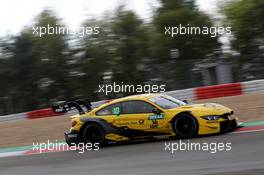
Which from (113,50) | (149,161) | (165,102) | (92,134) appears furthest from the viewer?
(113,50)

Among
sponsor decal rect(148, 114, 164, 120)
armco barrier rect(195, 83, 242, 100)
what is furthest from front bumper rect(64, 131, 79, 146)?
armco barrier rect(195, 83, 242, 100)

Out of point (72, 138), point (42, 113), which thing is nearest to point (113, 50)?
point (42, 113)

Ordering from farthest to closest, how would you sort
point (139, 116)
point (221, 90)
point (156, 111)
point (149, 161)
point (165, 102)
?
point (221, 90) → point (165, 102) → point (139, 116) → point (156, 111) → point (149, 161)

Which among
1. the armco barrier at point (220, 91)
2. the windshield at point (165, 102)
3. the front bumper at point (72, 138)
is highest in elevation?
the armco barrier at point (220, 91)

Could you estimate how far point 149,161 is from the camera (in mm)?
9703

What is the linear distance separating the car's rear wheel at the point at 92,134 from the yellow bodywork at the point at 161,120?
0.19 metres

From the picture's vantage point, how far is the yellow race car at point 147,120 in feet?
38.1

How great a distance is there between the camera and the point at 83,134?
1276 centimetres

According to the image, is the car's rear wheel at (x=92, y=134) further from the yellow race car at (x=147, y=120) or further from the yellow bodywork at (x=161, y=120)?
the yellow bodywork at (x=161, y=120)

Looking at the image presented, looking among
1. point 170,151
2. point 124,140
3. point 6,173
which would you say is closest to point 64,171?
point 6,173

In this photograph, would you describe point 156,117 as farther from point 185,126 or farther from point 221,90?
point 221,90

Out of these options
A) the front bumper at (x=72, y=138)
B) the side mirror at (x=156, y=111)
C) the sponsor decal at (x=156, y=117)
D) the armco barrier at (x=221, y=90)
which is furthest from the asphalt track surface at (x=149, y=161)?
the armco barrier at (x=221, y=90)

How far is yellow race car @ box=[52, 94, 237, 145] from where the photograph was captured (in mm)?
11625

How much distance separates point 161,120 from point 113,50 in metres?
18.0
